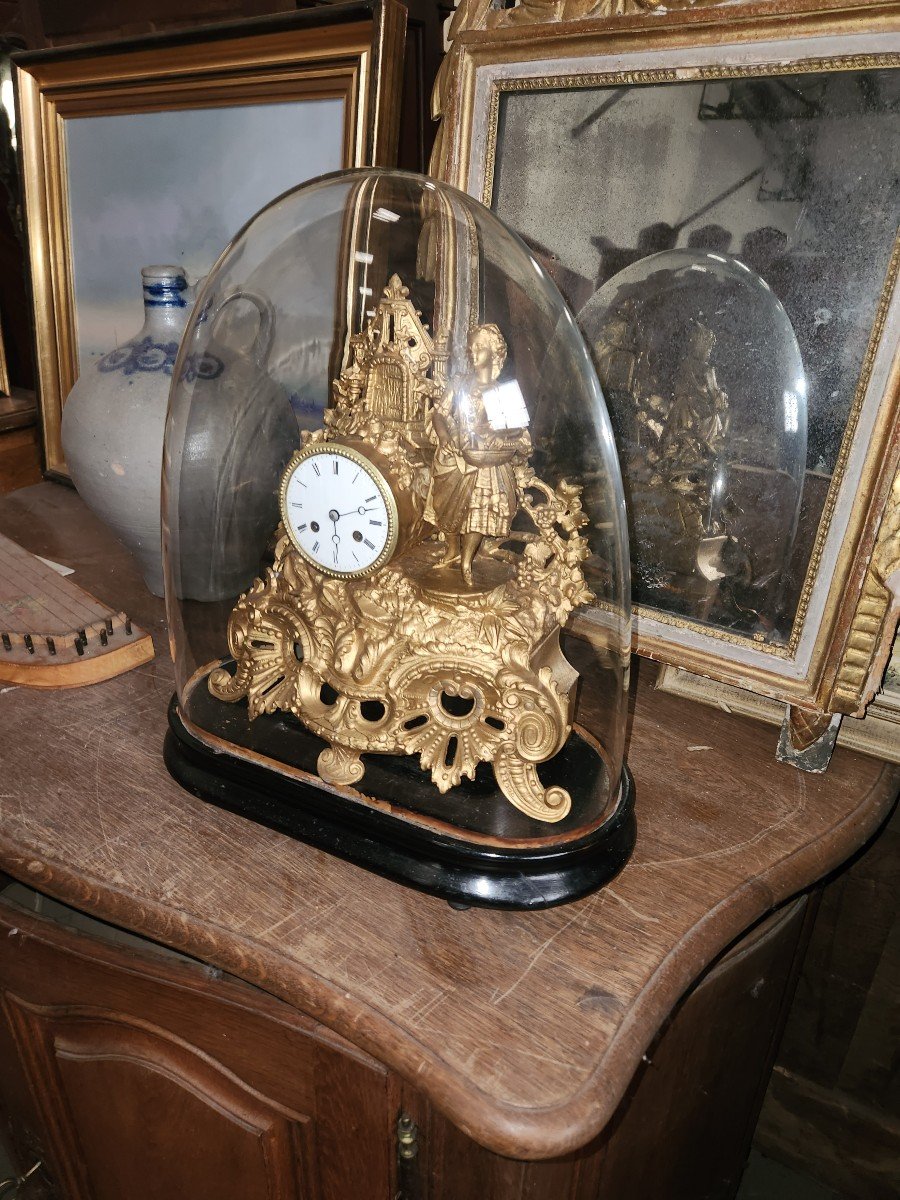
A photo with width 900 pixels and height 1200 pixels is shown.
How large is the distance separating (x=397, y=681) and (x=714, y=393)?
1.24 ft

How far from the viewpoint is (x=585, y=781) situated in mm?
668

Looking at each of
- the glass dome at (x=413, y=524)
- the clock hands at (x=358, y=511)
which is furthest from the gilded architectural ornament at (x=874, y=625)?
the clock hands at (x=358, y=511)

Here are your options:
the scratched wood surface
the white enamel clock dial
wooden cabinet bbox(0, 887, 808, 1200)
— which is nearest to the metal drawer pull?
wooden cabinet bbox(0, 887, 808, 1200)

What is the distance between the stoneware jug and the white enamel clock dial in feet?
1.04

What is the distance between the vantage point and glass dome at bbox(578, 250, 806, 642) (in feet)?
2.35

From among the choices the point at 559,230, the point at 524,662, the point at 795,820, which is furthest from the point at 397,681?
the point at 559,230

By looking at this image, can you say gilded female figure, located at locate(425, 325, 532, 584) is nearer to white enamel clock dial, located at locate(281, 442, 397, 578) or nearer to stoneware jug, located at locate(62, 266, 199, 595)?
white enamel clock dial, located at locate(281, 442, 397, 578)

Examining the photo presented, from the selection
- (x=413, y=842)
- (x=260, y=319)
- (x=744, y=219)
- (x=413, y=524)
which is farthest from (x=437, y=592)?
(x=744, y=219)

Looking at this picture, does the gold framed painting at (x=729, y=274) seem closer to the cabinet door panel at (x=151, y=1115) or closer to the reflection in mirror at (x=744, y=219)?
the reflection in mirror at (x=744, y=219)

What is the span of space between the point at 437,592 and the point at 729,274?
0.37 meters

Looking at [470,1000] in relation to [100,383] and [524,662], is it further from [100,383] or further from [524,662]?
[100,383]

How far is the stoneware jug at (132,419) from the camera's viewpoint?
896mm

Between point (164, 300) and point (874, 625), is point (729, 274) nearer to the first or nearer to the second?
point (874, 625)

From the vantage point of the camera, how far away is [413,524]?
0.64 metres
